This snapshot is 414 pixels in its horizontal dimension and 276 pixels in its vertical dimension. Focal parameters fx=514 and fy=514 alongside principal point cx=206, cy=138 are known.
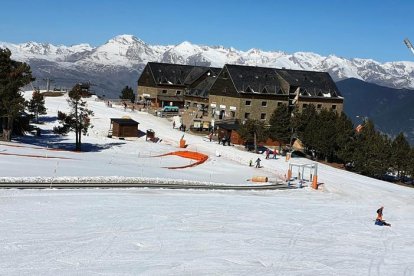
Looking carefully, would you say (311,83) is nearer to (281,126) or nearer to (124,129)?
(281,126)

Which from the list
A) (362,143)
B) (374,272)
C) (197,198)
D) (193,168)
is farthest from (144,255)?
(362,143)

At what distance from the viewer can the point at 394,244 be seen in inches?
1219

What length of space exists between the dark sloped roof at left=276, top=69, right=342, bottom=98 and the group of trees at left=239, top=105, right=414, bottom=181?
25.1 m

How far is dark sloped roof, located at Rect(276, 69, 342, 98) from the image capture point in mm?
97375

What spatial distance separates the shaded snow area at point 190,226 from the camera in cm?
2295

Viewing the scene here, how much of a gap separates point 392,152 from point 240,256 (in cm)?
4612

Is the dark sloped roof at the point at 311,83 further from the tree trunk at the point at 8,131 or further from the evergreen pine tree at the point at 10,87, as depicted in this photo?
the tree trunk at the point at 8,131

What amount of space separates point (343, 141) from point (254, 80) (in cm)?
3036

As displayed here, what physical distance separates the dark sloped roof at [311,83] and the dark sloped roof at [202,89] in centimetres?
1476

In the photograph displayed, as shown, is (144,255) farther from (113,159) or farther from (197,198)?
(113,159)

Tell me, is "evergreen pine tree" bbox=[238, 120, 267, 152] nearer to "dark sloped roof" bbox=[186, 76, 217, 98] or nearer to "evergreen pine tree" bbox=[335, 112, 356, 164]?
"evergreen pine tree" bbox=[335, 112, 356, 164]

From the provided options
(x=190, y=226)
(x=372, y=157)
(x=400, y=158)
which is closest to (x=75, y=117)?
(x=190, y=226)

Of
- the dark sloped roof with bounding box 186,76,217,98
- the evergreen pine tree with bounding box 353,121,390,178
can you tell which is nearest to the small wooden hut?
the dark sloped roof with bounding box 186,76,217,98

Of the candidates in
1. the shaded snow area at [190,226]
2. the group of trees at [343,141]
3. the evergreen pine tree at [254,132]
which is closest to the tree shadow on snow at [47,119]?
the shaded snow area at [190,226]
